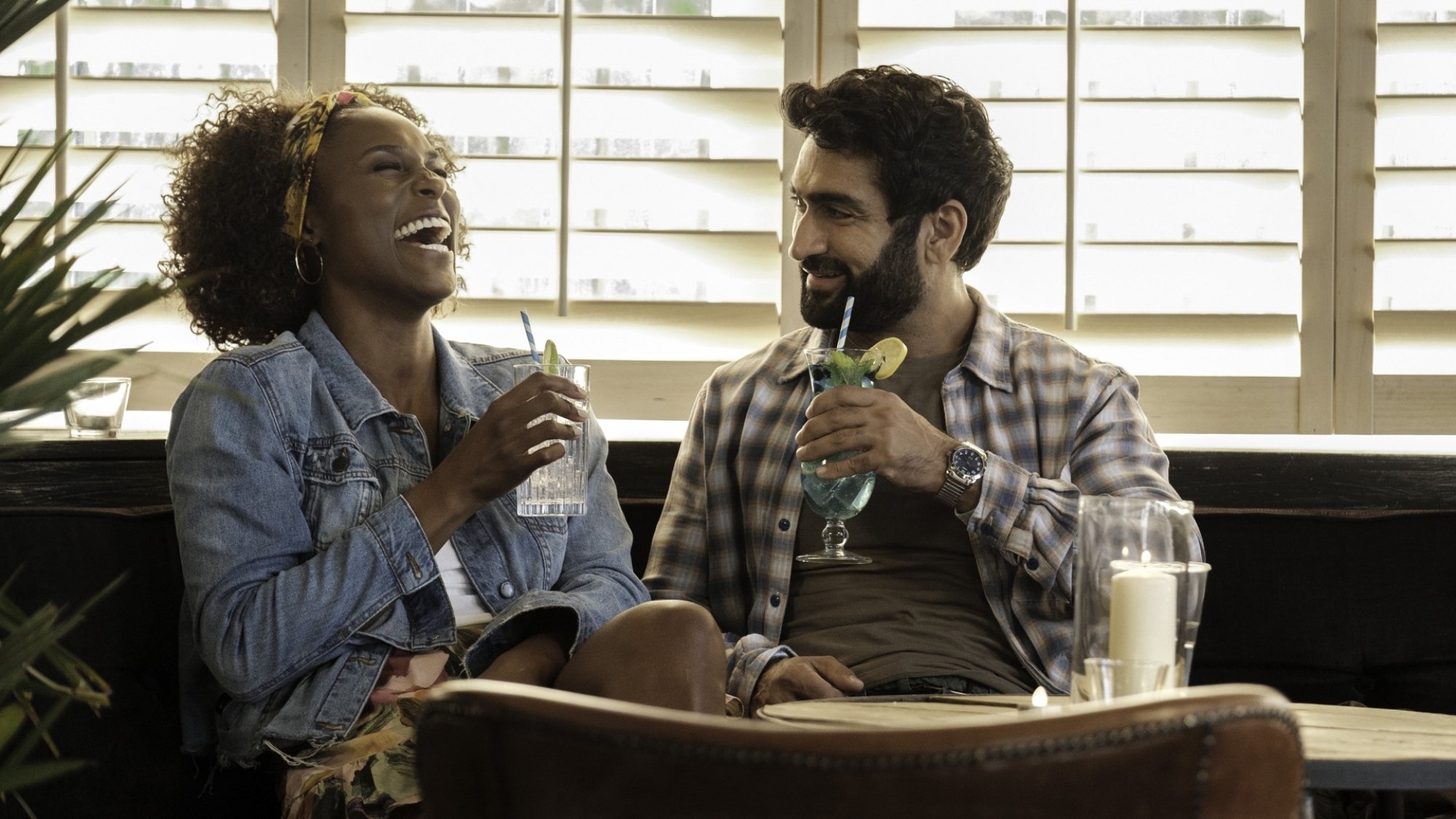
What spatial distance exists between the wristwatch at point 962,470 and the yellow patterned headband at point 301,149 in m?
1.07

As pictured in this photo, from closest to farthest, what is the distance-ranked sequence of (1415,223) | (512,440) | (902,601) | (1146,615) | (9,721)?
(9,721) → (1146,615) → (512,440) → (902,601) → (1415,223)

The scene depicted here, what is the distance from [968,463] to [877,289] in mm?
468

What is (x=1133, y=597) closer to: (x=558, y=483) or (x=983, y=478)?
(x=983, y=478)

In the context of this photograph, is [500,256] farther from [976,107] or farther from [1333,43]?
[1333,43]

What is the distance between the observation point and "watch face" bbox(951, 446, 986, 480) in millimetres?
2191

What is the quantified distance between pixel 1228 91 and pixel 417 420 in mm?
1602

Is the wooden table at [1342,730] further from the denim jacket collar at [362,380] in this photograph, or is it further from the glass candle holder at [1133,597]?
the denim jacket collar at [362,380]

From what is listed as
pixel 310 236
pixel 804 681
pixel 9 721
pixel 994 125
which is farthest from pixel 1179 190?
pixel 9 721

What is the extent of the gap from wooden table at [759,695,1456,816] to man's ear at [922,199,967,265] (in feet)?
3.40

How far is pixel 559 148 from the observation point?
273cm

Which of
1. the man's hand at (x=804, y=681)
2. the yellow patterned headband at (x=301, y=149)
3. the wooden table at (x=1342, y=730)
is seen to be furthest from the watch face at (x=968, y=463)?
the yellow patterned headband at (x=301, y=149)

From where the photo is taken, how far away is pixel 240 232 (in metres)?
2.34

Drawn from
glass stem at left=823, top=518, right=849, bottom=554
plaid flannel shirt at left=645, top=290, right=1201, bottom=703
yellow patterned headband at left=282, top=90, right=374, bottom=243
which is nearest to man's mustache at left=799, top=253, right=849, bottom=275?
plaid flannel shirt at left=645, top=290, right=1201, bottom=703

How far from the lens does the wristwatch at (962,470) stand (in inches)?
86.3
